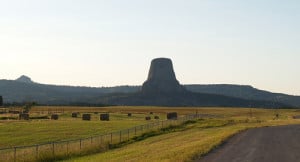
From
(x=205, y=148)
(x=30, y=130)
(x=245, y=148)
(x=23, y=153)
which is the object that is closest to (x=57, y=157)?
(x=23, y=153)

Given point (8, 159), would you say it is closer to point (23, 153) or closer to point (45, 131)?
point (23, 153)

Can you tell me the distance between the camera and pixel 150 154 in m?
33.8

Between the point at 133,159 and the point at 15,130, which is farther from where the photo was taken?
the point at 15,130

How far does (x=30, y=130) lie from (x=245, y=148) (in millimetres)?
30635

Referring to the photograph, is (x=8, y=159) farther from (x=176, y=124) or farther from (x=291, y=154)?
(x=176, y=124)

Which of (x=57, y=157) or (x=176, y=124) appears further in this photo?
(x=176, y=124)

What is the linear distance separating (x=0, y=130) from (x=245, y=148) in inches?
1265

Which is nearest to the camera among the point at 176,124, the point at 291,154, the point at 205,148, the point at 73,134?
the point at 291,154

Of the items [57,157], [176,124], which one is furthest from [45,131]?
[57,157]

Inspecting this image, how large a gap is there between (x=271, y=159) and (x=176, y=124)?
41399 millimetres

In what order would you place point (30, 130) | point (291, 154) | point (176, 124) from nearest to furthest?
point (291, 154) → point (30, 130) → point (176, 124)

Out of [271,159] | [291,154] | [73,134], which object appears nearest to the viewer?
[271,159]

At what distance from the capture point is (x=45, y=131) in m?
59.7

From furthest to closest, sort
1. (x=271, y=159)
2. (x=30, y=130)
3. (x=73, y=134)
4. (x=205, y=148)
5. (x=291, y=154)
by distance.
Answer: (x=30, y=130) < (x=73, y=134) < (x=205, y=148) < (x=291, y=154) < (x=271, y=159)
